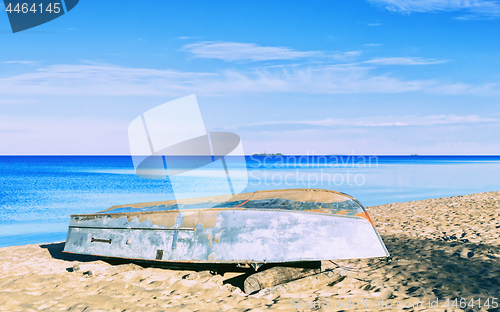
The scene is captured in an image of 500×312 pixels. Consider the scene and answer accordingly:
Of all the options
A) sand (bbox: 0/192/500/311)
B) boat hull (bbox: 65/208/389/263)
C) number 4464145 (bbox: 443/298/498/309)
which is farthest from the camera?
boat hull (bbox: 65/208/389/263)

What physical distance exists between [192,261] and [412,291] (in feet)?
9.72

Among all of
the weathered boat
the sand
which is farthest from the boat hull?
the sand

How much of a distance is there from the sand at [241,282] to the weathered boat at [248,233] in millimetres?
357

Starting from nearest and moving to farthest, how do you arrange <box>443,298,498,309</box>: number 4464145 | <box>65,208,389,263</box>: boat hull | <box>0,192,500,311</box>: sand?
<box>443,298,498,309</box>: number 4464145, <box>0,192,500,311</box>: sand, <box>65,208,389,263</box>: boat hull

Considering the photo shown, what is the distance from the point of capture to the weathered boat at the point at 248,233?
4574 millimetres

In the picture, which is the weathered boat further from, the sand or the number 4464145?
the number 4464145

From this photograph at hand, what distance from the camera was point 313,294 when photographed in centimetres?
416

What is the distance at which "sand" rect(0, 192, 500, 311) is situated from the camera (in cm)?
392

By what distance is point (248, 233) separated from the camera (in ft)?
15.7

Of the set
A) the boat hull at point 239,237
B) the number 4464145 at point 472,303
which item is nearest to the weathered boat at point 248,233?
the boat hull at point 239,237

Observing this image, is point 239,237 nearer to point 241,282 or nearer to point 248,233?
point 248,233

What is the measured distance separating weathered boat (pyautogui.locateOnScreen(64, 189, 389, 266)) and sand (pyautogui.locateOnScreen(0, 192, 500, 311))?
1.17 ft

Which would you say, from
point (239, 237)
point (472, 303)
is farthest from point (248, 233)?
point (472, 303)

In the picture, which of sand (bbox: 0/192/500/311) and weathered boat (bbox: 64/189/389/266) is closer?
sand (bbox: 0/192/500/311)
